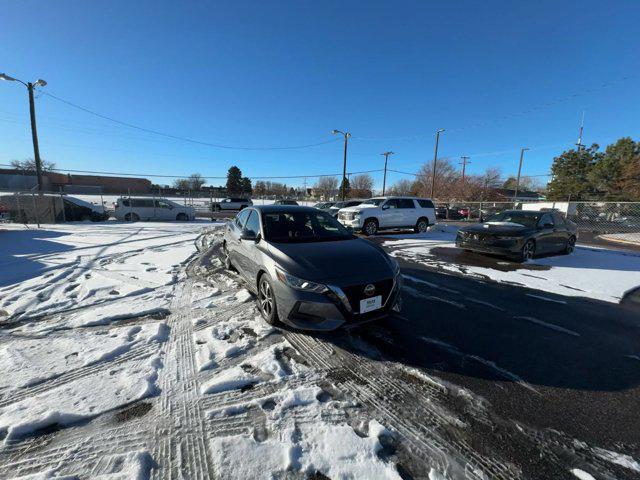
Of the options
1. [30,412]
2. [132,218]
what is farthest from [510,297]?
[132,218]

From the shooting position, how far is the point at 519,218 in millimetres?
8422

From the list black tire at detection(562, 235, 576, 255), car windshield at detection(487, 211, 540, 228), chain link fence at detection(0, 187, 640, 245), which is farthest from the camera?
chain link fence at detection(0, 187, 640, 245)

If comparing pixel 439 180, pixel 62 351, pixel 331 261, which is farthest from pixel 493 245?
pixel 439 180

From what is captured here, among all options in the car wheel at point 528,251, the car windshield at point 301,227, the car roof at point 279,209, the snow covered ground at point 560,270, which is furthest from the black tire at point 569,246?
the car roof at point 279,209

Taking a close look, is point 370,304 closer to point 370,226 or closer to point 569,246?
point 569,246

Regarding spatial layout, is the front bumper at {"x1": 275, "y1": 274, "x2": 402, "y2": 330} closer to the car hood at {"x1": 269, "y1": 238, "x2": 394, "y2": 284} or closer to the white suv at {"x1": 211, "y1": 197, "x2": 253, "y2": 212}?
the car hood at {"x1": 269, "y1": 238, "x2": 394, "y2": 284}

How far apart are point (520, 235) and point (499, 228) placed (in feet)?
1.69

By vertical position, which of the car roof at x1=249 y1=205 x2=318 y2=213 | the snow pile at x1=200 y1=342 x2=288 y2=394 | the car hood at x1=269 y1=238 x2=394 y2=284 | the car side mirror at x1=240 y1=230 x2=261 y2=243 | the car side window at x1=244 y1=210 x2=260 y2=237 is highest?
the car roof at x1=249 y1=205 x2=318 y2=213

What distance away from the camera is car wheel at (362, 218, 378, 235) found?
1358 cm

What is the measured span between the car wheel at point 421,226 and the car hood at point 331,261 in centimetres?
1156

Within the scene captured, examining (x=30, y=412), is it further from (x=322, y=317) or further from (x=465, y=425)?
(x=465, y=425)

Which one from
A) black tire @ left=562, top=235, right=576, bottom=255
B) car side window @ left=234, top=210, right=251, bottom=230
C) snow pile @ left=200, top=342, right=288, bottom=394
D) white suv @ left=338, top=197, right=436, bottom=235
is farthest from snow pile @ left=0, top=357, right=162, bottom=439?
white suv @ left=338, top=197, right=436, bottom=235

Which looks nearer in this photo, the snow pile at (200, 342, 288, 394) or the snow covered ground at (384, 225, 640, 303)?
the snow pile at (200, 342, 288, 394)

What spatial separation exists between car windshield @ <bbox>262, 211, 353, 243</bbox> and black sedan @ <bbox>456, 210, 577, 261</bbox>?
523cm
